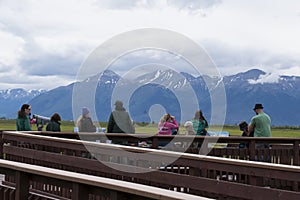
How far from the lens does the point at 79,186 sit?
4371 mm

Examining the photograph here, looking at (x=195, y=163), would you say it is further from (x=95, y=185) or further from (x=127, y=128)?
(x=127, y=128)

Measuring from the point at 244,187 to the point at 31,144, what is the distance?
574 cm

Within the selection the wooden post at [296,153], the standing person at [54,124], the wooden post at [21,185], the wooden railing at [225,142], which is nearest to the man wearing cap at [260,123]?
the wooden railing at [225,142]

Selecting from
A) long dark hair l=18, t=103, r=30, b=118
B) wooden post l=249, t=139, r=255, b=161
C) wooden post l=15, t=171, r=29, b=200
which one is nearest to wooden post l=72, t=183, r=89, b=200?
wooden post l=15, t=171, r=29, b=200

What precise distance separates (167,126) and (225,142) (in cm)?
238

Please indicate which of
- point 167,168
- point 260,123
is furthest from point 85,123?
point 167,168

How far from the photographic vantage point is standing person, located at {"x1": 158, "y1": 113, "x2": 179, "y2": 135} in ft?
45.6

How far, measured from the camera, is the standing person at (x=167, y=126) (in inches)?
547

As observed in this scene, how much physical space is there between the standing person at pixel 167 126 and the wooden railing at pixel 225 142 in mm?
1402

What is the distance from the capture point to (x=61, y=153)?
9.55 m

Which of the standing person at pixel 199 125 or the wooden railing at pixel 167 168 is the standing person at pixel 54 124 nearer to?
the wooden railing at pixel 167 168

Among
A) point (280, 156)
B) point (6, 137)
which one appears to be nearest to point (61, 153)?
point (6, 137)

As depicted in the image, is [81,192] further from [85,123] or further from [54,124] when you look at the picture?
[54,124]

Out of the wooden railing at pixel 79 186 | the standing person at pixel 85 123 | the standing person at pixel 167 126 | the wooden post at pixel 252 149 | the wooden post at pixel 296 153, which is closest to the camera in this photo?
the wooden railing at pixel 79 186
